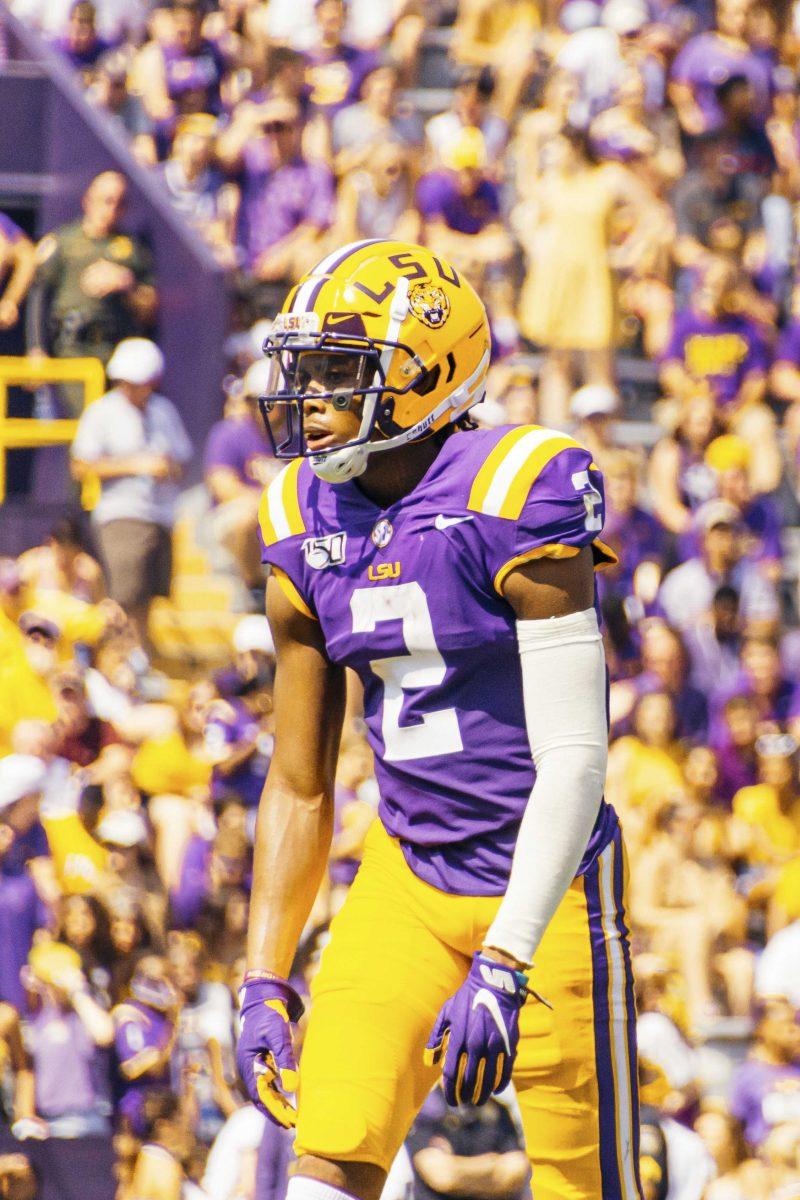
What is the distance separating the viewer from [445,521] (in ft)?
12.1

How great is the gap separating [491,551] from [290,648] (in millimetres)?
485

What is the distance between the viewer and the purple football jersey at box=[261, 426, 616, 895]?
3652 mm

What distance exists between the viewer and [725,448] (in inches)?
365

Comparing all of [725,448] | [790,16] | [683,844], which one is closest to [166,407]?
[725,448]

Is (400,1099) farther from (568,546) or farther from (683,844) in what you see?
(683,844)

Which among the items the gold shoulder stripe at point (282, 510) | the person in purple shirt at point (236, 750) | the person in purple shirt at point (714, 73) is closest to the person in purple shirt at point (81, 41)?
the person in purple shirt at point (714, 73)

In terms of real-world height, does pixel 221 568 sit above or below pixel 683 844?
above

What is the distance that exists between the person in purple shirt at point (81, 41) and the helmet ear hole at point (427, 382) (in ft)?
23.3

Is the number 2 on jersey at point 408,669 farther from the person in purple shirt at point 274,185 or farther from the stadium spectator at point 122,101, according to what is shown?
the stadium spectator at point 122,101

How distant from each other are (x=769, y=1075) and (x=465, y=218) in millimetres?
4451

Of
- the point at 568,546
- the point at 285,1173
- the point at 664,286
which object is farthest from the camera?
the point at 664,286

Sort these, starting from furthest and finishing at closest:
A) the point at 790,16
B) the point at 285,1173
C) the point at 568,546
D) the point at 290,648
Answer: the point at 790,16, the point at 285,1173, the point at 290,648, the point at 568,546

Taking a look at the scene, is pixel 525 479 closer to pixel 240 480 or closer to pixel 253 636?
pixel 253 636

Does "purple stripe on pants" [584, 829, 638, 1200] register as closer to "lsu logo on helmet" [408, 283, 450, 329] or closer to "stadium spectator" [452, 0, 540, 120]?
"lsu logo on helmet" [408, 283, 450, 329]
